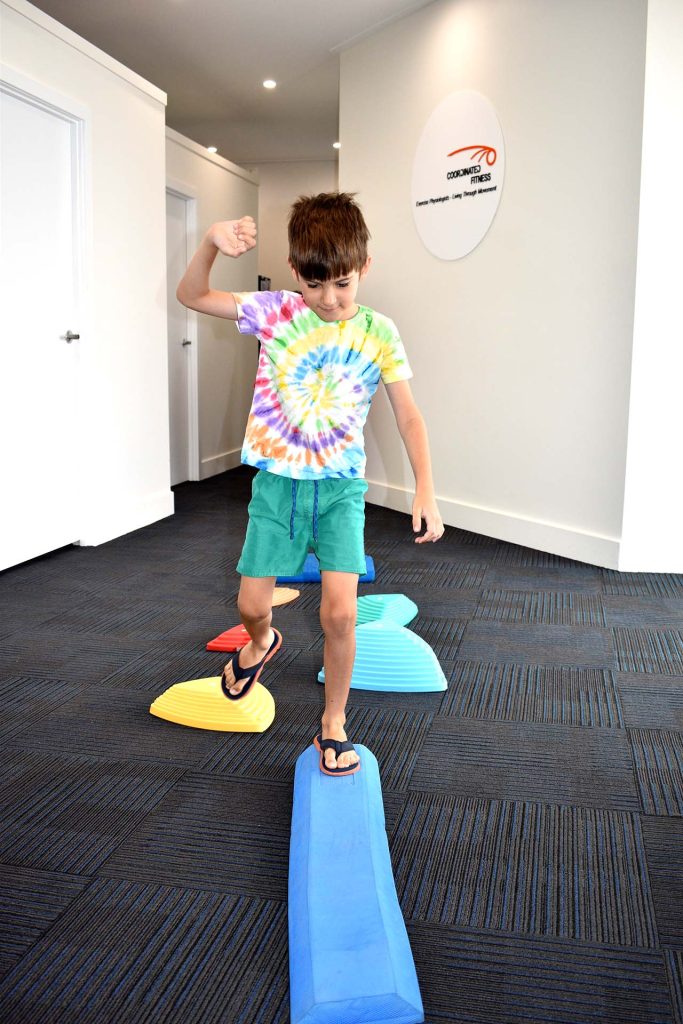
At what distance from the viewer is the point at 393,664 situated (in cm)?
268

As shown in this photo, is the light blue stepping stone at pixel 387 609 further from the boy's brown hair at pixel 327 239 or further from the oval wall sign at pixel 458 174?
the oval wall sign at pixel 458 174

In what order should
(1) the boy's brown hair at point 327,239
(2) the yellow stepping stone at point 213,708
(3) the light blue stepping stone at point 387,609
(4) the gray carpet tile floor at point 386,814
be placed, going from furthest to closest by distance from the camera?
(3) the light blue stepping stone at point 387,609 → (2) the yellow stepping stone at point 213,708 → (1) the boy's brown hair at point 327,239 → (4) the gray carpet tile floor at point 386,814

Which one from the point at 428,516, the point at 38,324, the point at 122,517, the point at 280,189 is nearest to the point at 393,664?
the point at 428,516

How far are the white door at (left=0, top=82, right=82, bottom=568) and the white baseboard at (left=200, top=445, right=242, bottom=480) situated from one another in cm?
254

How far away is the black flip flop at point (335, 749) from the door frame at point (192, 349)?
15.7 ft

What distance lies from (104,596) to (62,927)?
2.19 m

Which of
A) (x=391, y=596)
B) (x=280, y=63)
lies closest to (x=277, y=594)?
(x=391, y=596)

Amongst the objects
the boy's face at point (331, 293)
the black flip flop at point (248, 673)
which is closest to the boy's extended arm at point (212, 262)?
the boy's face at point (331, 293)

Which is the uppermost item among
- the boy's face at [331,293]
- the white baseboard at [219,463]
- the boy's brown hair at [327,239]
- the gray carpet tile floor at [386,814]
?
the boy's brown hair at [327,239]

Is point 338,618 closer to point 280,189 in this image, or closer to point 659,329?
point 659,329

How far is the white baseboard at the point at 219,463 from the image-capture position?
23.0ft

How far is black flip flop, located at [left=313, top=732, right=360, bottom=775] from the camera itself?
1.90 metres

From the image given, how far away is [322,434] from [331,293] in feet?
1.03

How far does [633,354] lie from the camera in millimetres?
4020
